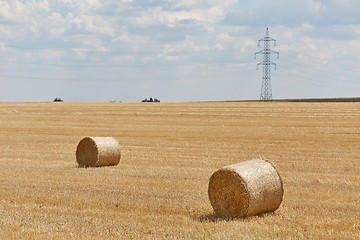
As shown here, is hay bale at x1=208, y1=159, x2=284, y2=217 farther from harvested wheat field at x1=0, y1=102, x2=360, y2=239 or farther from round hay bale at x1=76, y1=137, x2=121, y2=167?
round hay bale at x1=76, y1=137, x2=121, y2=167

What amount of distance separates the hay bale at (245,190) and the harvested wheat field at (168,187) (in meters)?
0.21

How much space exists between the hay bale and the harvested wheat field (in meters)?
0.21

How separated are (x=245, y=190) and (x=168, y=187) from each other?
406 cm

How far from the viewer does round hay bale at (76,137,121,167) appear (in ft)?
68.2

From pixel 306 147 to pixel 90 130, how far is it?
13.7 meters

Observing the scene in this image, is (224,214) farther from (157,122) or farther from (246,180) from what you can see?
(157,122)

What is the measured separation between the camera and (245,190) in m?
12.3

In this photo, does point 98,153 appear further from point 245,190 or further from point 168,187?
point 245,190

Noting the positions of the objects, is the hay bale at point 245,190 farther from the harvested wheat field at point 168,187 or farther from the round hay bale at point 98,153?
the round hay bale at point 98,153

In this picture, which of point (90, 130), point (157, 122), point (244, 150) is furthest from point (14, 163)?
point (157, 122)

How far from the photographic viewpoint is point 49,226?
11.7 m

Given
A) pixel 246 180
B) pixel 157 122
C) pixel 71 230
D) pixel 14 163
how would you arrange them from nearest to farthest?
pixel 71 230
pixel 246 180
pixel 14 163
pixel 157 122

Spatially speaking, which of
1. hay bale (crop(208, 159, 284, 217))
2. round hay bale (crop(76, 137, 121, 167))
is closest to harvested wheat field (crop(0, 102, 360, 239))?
hay bale (crop(208, 159, 284, 217))

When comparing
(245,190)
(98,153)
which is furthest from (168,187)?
(98,153)
